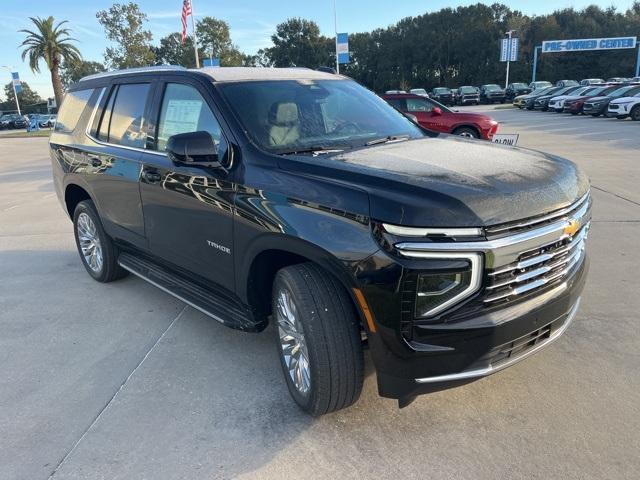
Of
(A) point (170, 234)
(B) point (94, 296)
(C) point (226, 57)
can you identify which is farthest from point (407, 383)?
(C) point (226, 57)

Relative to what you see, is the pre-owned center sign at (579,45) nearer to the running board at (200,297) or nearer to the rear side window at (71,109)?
the rear side window at (71,109)

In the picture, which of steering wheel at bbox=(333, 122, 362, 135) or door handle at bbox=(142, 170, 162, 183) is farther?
door handle at bbox=(142, 170, 162, 183)

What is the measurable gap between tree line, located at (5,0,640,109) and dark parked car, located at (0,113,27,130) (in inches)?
389

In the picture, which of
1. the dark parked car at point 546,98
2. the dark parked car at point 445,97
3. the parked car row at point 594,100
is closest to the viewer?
the parked car row at point 594,100

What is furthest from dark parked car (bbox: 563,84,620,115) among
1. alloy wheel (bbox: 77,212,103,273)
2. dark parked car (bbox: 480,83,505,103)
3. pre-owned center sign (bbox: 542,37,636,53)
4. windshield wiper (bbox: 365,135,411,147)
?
pre-owned center sign (bbox: 542,37,636,53)

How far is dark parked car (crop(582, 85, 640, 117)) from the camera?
24.7 m

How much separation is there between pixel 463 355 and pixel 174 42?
282 feet

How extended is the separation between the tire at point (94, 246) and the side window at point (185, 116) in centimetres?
154

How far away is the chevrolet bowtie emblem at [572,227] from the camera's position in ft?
8.46

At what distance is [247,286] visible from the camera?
10.2 feet

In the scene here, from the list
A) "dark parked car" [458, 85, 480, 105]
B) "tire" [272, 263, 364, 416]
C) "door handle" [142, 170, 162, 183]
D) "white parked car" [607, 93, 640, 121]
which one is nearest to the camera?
"tire" [272, 263, 364, 416]

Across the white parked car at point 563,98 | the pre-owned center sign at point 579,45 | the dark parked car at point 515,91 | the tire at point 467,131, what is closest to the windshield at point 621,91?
the white parked car at point 563,98

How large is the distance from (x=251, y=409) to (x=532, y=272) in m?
1.71

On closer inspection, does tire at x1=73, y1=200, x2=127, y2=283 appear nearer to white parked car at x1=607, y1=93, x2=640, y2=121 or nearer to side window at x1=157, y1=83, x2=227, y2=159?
side window at x1=157, y1=83, x2=227, y2=159
